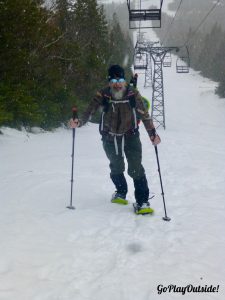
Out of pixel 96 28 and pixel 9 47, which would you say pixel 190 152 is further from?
pixel 96 28

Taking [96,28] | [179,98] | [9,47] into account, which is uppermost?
[96,28]

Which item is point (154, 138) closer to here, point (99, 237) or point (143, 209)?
point (143, 209)

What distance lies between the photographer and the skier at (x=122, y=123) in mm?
5328

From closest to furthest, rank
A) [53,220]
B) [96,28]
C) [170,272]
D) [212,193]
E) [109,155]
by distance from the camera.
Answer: [170,272] < [53,220] < [109,155] < [212,193] < [96,28]

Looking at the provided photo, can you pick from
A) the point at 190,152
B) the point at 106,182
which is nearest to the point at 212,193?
the point at 106,182

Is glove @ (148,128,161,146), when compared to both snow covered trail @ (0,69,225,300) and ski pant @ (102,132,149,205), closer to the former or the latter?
ski pant @ (102,132,149,205)

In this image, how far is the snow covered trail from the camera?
350cm

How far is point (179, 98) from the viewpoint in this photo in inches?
2357

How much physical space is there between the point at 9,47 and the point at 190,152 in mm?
7467

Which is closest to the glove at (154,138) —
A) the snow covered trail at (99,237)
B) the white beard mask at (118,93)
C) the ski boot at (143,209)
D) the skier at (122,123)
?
the skier at (122,123)

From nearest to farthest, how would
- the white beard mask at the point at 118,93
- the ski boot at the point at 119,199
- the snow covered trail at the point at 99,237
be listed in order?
the snow covered trail at the point at 99,237
the white beard mask at the point at 118,93
the ski boot at the point at 119,199

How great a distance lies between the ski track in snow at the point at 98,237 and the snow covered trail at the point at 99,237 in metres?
0.01

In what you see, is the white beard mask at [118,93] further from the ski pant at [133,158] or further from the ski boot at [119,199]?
the ski boot at [119,199]

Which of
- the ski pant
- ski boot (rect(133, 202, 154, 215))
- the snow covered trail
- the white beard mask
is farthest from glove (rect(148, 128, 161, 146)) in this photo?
the snow covered trail
